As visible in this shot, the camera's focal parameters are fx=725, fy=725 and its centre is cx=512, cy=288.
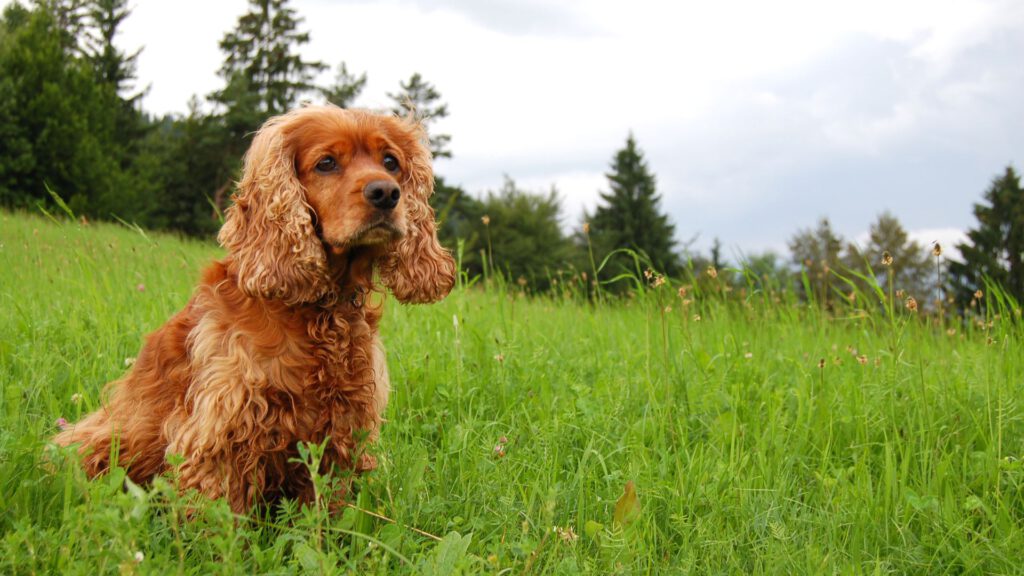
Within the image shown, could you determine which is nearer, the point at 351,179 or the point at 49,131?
the point at 351,179

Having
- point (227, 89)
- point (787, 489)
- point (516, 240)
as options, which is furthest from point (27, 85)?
point (787, 489)

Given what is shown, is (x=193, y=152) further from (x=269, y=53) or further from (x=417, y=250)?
(x=417, y=250)

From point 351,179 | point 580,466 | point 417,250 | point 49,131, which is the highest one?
point 49,131

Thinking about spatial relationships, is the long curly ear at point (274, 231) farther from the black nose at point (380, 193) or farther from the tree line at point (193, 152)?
the tree line at point (193, 152)

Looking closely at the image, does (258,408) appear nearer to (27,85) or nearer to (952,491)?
(952,491)

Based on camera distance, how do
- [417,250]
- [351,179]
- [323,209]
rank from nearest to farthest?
1. [351,179]
2. [323,209]
3. [417,250]

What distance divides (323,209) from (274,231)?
193mm

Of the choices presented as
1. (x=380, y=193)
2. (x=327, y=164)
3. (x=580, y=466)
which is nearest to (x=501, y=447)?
(x=580, y=466)

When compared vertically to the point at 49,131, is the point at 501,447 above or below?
below

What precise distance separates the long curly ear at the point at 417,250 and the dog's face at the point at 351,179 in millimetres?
202

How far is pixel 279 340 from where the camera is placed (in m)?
2.49

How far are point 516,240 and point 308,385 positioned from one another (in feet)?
136

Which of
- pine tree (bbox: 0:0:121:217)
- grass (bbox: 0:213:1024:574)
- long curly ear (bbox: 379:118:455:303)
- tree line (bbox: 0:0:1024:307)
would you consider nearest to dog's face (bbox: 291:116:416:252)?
long curly ear (bbox: 379:118:455:303)

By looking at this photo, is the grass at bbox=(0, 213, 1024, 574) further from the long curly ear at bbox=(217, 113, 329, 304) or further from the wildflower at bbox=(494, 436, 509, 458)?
the long curly ear at bbox=(217, 113, 329, 304)
